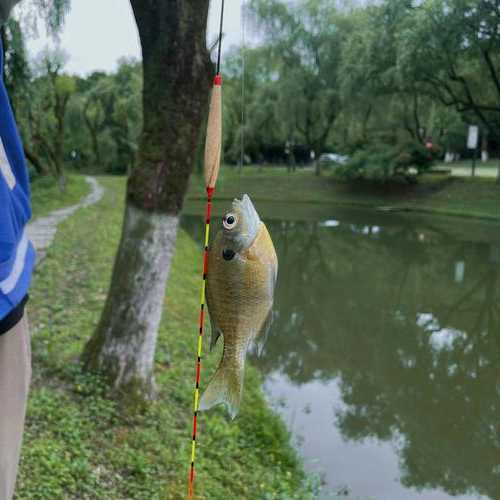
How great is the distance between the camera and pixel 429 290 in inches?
437

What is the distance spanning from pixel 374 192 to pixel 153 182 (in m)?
22.8

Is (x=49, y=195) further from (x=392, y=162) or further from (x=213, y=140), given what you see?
(x=213, y=140)

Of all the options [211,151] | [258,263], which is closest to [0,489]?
[258,263]

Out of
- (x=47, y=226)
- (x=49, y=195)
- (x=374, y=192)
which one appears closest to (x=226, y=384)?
(x=47, y=226)

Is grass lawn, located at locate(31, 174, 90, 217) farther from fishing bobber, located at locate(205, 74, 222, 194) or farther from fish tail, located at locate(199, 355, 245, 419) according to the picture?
fish tail, located at locate(199, 355, 245, 419)

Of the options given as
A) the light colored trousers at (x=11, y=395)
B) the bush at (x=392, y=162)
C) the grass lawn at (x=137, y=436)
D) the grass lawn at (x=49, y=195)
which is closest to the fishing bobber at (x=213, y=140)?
the light colored trousers at (x=11, y=395)

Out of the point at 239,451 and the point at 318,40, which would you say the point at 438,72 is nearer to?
the point at 318,40

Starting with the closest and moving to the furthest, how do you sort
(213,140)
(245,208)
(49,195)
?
(245,208)
(213,140)
(49,195)

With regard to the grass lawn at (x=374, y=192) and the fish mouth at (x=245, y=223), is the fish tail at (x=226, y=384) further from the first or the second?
the grass lawn at (x=374, y=192)

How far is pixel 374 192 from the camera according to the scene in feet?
84.4

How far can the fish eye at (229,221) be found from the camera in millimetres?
1271

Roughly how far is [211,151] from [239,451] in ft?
10.8

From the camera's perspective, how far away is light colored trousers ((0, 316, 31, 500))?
4.61 feet

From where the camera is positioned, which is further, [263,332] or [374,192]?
[374,192]
